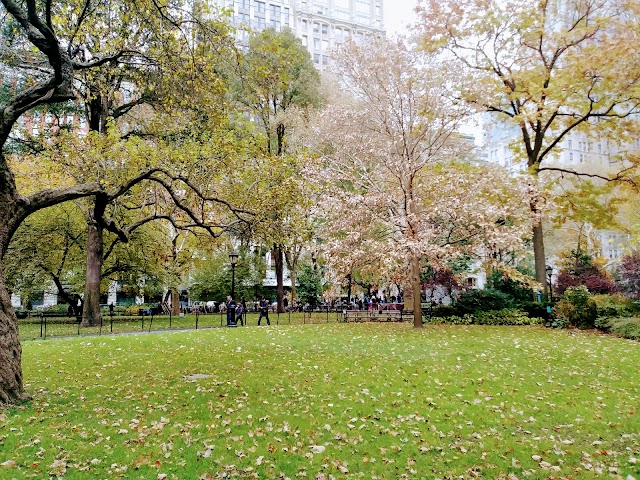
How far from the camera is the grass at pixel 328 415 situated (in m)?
4.94

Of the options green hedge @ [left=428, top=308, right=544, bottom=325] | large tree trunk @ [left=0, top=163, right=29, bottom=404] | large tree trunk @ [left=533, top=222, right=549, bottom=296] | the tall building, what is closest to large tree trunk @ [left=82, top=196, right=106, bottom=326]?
large tree trunk @ [left=0, top=163, right=29, bottom=404]

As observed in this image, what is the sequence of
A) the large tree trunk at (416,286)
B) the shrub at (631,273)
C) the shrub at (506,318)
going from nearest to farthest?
1. the large tree trunk at (416,286)
2. the shrub at (506,318)
3. the shrub at (631,273)

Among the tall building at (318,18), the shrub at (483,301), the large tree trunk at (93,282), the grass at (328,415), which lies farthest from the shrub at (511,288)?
the tall building at (318,18)

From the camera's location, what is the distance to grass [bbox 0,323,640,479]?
4941 mm

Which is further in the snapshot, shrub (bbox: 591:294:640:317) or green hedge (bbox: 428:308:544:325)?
green hedge (bbox: 428:308:544:325)

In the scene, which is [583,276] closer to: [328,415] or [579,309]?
[579,309]

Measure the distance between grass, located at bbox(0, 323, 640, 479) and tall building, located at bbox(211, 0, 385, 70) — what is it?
73.3 m

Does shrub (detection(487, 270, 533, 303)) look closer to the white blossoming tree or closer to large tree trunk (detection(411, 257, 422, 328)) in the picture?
the white blossoming tree

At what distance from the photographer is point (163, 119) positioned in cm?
1195

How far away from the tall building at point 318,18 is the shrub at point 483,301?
63180mm

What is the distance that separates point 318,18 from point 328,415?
88578 millimetres

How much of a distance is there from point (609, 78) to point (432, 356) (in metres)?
15.9

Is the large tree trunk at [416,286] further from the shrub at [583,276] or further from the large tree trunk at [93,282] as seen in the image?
the shrub at [583,276]

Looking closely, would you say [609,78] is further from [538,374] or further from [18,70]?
[18,70]
